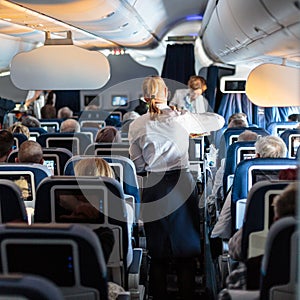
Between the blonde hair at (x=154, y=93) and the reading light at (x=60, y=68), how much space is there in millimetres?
747

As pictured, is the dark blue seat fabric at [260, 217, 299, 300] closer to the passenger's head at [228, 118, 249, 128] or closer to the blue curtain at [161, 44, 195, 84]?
the passenger's head at [228, 118, 249, 128]

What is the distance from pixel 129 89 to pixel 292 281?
48.8 ft

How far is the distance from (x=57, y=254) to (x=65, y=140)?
463 cm

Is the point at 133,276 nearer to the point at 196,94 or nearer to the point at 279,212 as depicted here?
the point at 279,212

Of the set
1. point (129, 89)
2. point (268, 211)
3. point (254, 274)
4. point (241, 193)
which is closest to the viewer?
point (254, 274)

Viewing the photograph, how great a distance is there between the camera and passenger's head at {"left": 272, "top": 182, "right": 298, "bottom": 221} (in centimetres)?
201

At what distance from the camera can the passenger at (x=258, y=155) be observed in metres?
4.31

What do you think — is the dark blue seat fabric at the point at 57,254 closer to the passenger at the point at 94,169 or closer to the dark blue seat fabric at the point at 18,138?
the passenger at the point at 94,169

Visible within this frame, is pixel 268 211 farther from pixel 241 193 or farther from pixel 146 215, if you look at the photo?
pixel 146 215

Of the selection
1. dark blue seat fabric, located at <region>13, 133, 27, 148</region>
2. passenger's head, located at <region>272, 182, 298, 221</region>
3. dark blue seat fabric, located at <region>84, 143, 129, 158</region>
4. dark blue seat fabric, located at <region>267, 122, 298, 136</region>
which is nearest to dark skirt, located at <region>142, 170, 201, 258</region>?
dark blue seat fabric, located at <region>84, 143, 129, 158</region>

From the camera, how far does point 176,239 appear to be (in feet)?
15.0

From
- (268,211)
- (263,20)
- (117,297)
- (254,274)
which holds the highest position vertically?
(263,20)

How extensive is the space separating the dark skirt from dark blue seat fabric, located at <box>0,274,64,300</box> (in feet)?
9.23

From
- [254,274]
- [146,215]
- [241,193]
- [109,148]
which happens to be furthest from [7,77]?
[254,274]
